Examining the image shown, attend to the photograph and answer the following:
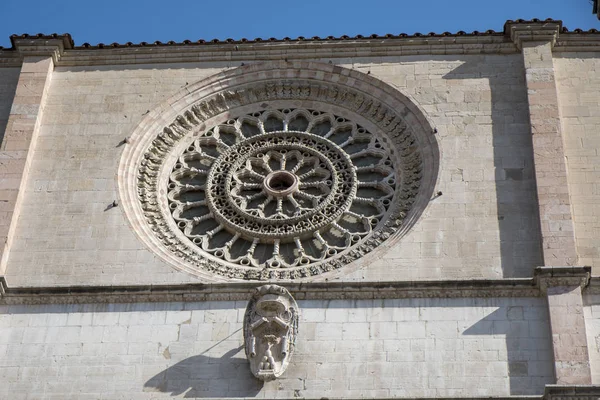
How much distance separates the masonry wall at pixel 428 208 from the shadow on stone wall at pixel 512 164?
1 cm

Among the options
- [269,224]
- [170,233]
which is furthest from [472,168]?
[170,233]

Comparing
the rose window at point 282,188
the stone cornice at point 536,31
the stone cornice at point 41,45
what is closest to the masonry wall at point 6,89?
the stone cornice at point 41,45

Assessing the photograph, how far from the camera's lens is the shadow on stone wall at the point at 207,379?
17.6 metres

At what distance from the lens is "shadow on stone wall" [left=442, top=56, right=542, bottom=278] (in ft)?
61.6

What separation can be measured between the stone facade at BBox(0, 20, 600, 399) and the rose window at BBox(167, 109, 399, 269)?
34 millimetres

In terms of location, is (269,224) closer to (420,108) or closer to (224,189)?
(224,189)

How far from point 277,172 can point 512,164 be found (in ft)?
10.2

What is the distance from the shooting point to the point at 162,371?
1778 centimetres

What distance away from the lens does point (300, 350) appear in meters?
17.9

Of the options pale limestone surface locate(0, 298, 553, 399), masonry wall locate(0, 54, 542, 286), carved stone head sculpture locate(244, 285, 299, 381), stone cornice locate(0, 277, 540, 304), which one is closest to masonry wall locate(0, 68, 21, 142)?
masonry wall locate(0, 54, 542, 286)

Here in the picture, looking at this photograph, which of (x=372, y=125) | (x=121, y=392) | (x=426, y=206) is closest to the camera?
(x=121, y=392)

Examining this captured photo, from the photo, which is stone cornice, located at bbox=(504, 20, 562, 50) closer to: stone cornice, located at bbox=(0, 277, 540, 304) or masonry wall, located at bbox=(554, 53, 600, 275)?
masonry wall, located at bbox=(554, 53, 600, 275)

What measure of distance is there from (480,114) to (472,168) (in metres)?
1.00

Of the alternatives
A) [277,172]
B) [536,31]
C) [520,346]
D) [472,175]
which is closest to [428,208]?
[472,175]
